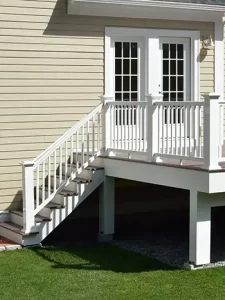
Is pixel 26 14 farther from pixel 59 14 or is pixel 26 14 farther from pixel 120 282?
pixel 120 282

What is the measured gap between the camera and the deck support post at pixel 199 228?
8.97 metres

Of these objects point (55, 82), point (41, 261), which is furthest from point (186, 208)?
point (41, 261)

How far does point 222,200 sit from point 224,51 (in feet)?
17.1

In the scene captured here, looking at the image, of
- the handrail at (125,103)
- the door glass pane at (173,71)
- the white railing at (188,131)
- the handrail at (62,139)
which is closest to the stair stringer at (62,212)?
the handrail at (62,139)

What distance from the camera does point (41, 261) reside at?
373 inches

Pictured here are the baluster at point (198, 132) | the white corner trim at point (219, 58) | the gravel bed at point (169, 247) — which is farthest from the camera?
the white corner trim at point (219, 58)

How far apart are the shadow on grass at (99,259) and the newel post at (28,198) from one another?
15.4 inches

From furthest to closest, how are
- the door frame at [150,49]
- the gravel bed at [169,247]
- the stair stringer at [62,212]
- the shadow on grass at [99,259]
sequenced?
1. the door frame at [150,49]
2. the stair stringer at [62,212]
3. the gravel bed at [169,247]
4. the shadow on grass at [99,259]

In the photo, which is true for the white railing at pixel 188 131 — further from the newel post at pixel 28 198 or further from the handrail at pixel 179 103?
the newel post at pixel 28 198

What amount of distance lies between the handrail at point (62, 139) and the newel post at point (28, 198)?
156mm

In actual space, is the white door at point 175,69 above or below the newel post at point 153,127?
above

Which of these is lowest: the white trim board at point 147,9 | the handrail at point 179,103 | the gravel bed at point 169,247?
the gravel bed at point 169,247

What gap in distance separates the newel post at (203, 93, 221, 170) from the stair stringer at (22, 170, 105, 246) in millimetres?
2865

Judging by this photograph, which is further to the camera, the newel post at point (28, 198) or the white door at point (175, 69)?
the white door at point (175, 69)
